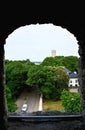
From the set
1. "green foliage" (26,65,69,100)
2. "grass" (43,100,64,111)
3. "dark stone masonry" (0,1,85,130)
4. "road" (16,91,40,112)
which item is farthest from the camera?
"green foliage" (26,65,69,100)

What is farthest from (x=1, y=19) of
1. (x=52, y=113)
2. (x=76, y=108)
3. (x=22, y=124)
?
(x=76, y=108)

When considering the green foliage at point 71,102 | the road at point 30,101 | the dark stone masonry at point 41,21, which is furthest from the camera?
the road at point 30,101

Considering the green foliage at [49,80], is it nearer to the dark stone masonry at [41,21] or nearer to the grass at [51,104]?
the grass at [51,104]

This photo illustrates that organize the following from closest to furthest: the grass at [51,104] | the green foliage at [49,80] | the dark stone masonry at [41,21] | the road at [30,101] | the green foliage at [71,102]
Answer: the dark stone masonry at [41,21] < the green foliage at [71,102] < the road at [30,101] < the grass at [51,104] < the green foliage at [49,80]

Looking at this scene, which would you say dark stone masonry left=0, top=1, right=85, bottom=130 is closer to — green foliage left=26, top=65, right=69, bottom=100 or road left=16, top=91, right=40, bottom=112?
road left=16, top=91, right=40, bottom=112

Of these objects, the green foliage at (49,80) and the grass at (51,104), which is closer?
the grass at (51,104)

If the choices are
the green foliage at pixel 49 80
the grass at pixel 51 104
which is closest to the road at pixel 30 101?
the grass at pixel 51 104

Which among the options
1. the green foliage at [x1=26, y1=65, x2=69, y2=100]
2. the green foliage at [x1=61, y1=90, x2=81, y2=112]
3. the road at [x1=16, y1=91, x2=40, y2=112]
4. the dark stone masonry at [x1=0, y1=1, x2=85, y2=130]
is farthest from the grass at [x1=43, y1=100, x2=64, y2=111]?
the dark stone masonry at [x1=0, y1=1, x2=85, y2=130]

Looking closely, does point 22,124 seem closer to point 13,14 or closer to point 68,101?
point 13,14

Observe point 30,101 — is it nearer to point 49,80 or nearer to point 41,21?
point 49,80

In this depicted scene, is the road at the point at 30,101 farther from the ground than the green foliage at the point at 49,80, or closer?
closer

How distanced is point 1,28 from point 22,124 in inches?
120

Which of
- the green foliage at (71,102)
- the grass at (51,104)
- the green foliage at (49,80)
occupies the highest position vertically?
the green foliage at (49,80)

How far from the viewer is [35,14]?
25.4 ft
